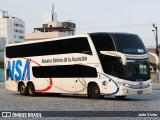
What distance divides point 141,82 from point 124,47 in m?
2.13

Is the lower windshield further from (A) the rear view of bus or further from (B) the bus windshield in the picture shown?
(B) the bus windshield

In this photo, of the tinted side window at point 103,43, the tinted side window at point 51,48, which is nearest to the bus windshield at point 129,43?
the tinted side window at point 103,43

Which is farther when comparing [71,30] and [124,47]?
[71,30]

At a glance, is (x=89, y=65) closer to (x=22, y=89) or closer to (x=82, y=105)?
(x=82, y=105)

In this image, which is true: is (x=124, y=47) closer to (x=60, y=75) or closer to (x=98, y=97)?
(x=98, y=97)

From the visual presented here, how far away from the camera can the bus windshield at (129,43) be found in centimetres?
2262

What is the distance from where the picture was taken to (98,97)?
78.0 ft

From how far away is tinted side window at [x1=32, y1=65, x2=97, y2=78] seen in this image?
24.1 meters

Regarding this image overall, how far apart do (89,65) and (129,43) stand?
267cm

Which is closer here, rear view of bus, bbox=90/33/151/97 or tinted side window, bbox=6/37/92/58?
rear view of bus, bbox=90/33/151/97

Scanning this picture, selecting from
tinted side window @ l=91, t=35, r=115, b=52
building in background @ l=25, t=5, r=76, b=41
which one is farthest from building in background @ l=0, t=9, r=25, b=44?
tinted side window @ l=91, t=35, r=115, b=52

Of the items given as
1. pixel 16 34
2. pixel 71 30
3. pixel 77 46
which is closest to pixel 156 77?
pixel 77 46

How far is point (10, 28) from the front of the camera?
164 metres

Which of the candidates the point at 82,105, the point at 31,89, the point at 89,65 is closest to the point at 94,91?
the point at 89,65
